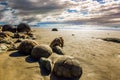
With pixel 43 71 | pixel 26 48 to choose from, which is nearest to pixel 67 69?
pixel 43 71

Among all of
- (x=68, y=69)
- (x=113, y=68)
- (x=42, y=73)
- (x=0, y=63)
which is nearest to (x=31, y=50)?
(x=0, y=63)

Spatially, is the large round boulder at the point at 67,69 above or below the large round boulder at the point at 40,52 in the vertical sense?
below

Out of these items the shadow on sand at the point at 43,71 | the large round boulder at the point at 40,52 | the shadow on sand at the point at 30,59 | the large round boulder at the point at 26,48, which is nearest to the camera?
the shadow on sand at the point at 43,71

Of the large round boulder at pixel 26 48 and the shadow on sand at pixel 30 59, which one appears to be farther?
the large round boulder at pixel 26 48

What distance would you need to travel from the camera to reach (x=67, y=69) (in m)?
8.34

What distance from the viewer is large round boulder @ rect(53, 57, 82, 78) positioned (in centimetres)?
834

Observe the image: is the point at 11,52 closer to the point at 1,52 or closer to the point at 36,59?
→ the point at 1,52

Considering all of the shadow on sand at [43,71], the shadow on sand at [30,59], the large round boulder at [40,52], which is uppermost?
the large round boulder at [40,52]

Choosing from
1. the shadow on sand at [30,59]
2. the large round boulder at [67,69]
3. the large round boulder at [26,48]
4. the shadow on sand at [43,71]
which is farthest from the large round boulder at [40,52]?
the large round boulder at [67,69]

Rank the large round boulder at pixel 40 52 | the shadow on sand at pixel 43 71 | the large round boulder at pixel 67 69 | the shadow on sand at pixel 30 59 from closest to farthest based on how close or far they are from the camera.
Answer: the large round boulder at pixel 67 69
the shadow on sand at pixel 43 71
the shadow on sand at pixel 30 59
the large round boulder at pixel 40 52

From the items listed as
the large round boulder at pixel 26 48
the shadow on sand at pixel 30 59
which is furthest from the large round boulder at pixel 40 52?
the large round boulder at pixel 26 48

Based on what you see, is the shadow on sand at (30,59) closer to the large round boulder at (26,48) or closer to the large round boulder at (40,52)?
the large round boulder at (40,52)

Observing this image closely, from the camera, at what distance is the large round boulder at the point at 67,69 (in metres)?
8.34

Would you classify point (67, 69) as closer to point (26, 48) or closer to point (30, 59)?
point (30, 59)
